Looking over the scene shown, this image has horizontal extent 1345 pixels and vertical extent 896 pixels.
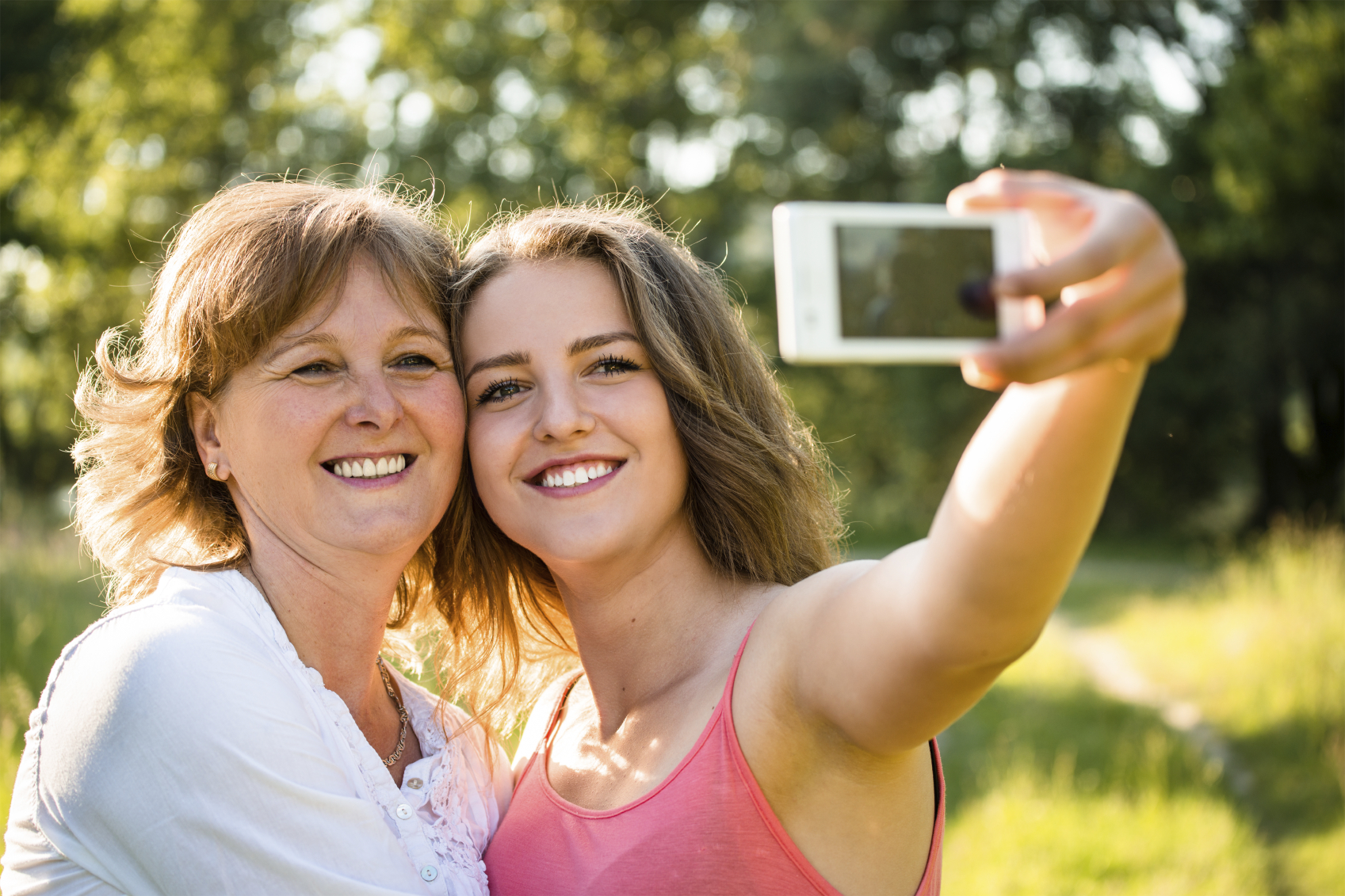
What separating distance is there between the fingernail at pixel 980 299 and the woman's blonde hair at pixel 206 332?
1531 mm

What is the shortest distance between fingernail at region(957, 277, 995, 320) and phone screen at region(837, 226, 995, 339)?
5 cm

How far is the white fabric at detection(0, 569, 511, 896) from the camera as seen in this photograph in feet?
6.26

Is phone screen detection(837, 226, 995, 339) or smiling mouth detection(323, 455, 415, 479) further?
smiling mouth detection(323, 455, 415, 479)

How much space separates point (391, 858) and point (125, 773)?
49 cm

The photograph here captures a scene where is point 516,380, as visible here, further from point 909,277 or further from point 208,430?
point 909,277

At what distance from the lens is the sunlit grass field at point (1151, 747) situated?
540 cm

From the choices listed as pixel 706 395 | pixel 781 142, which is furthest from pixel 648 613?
pixel 781 142

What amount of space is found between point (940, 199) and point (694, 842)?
60.0ft

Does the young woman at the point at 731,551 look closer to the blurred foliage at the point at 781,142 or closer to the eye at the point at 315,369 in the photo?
the eye at the point at 315,369

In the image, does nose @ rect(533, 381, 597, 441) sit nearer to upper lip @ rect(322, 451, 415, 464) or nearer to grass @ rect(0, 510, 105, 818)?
upper lip @ rect(322, 451, 415, 464)

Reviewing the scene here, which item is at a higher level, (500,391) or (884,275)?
(884,275)

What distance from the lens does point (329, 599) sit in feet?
8.33

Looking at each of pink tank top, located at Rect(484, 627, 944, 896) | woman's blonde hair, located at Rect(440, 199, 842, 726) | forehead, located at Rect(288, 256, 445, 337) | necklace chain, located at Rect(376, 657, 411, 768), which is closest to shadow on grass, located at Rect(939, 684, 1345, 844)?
woman's blonde hair, located at Rect(440, 199, 842, 726)

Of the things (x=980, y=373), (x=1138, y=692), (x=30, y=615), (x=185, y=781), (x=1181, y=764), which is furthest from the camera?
(x=1138, y=692)
